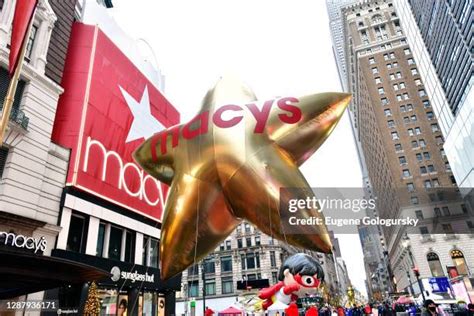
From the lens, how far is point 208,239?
6918mm

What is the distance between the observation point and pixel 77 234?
711 inches

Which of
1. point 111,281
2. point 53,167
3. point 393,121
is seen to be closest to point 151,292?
point 111,281

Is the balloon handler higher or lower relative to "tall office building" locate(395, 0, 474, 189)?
lower

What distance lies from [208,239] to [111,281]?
14.8 m

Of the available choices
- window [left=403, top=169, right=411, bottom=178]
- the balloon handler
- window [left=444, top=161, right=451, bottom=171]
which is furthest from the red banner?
window [left=444, top=161, right=451, bottom=171]

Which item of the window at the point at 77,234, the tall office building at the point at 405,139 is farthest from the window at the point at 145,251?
the tall office building at the point at 405,139

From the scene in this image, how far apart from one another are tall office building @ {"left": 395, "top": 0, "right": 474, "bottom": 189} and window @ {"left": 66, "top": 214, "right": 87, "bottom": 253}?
3843cm

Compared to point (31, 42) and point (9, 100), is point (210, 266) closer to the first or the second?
point (31, 42)

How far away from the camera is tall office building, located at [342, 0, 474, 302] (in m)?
51.8

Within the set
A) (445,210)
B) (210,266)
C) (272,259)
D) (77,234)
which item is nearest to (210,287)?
(210,266)

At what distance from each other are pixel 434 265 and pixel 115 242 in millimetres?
48182

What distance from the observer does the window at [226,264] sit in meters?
55.2

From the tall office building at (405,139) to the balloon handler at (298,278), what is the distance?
49.8 meters

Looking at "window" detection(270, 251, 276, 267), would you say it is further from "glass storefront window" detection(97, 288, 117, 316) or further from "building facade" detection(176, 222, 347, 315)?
"glass storefront window" detection(97, 288, 117, 316)
